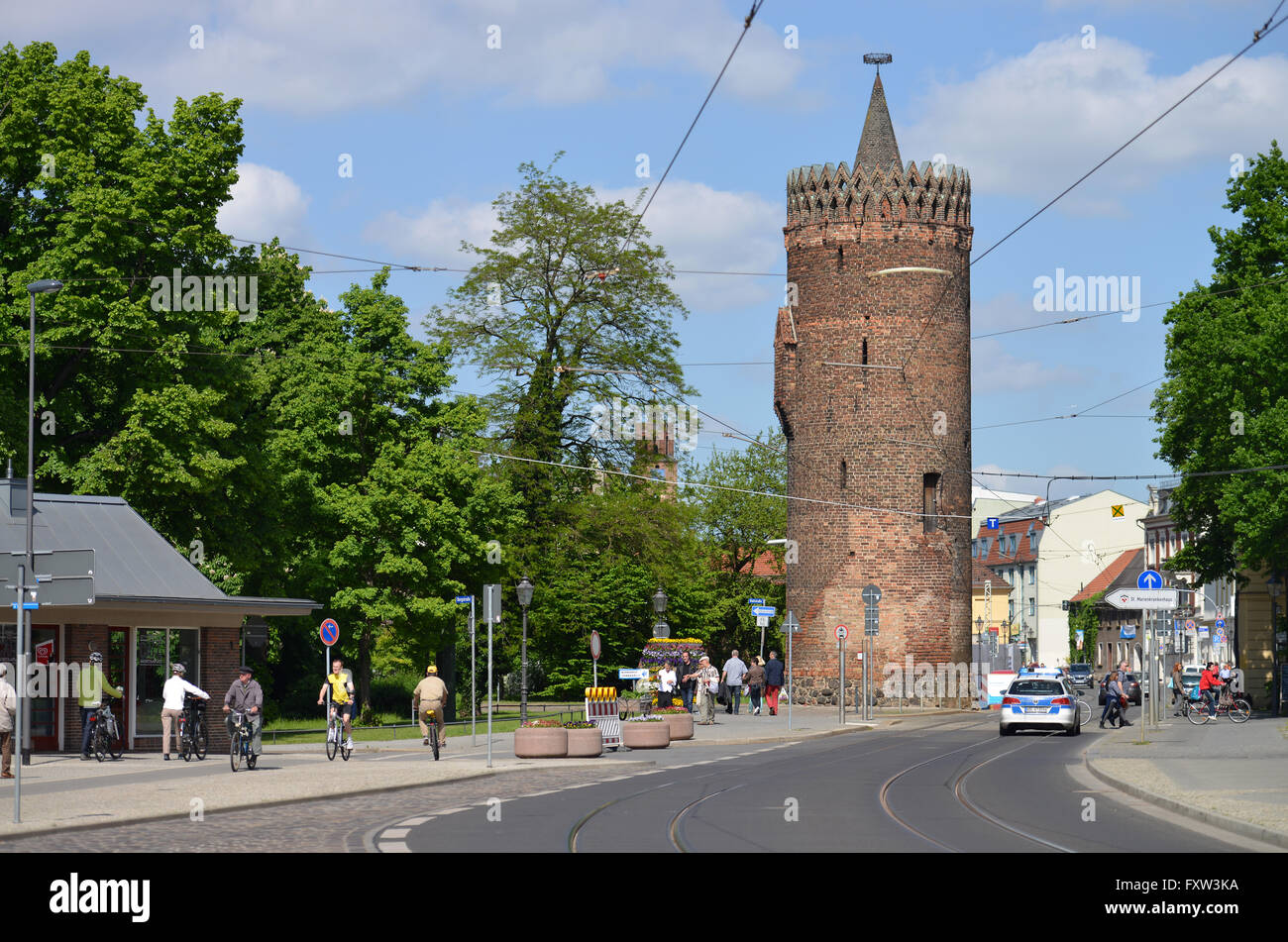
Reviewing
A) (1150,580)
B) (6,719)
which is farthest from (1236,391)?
(6,719)

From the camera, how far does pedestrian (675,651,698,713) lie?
44.2m

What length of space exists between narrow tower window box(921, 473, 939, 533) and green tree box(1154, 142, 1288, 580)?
8.16m

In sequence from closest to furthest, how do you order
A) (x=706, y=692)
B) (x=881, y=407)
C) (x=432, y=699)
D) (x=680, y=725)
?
(x=432, y=699) → (x=680, y=725) → (x=706, y=692) → (x=881, y=407)

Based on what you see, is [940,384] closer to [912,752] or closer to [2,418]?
[912,752]

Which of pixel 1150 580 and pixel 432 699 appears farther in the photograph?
pixel 1150 580

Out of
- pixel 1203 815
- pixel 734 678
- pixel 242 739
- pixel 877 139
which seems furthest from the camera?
pixel 877 139

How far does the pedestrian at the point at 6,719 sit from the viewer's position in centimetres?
2205

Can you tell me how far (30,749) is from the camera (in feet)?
94.7

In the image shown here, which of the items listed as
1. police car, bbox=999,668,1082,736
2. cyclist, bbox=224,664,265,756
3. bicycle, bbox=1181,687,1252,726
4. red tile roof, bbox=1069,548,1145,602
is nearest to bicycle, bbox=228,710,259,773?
cyclist, bbox=224,664,265,756

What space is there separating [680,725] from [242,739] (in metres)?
11.5

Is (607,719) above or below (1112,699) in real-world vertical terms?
above

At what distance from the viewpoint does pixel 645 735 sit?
32938 millimetres

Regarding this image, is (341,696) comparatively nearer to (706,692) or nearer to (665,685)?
(706,692)

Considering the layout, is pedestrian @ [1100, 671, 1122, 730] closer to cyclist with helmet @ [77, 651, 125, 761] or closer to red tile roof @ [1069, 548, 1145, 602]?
cyclist with helmet @ [77, 651, 125, 761]
